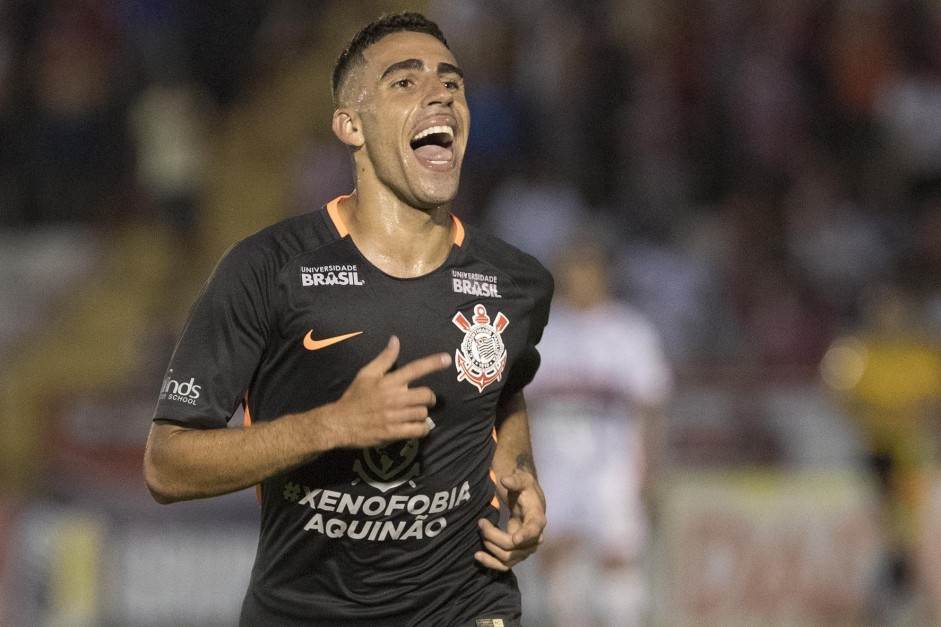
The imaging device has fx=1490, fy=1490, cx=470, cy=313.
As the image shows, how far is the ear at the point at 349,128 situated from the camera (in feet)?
15.3

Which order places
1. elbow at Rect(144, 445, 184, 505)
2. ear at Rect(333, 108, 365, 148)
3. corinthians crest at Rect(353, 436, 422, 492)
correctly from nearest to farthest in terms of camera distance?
elbow at Rect(144, 445, 184, 505) < corinthians crest at Rect(353, 436, 422, 492) < ear at Rect(333, 108, 365, 148)

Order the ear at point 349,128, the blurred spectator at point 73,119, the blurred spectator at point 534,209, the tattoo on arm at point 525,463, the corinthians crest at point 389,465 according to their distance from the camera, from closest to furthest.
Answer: the corinthians crest at point 389,465 → the ear at point 349,128 → the tattoo on arm at point 525,463 → the blurred spectator at point 534,209 → the blurred spectator at point 73,119

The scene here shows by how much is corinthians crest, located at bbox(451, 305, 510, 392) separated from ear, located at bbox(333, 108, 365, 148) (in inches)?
25.5

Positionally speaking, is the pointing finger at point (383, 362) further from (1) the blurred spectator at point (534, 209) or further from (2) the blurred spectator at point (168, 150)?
(2) the blurred spectator at point (168, 150)

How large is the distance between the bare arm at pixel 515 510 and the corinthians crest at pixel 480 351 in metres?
0.32

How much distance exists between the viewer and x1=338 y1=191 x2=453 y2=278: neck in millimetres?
4535

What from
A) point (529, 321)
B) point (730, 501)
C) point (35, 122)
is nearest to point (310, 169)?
point (35, 122)

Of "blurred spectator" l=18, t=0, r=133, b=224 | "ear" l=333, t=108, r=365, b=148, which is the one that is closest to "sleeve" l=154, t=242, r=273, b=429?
"ear" l=333, t=108, r=365, b=148

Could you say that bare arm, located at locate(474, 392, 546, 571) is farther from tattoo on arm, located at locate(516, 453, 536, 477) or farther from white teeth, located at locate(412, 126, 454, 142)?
white teeth, located at locate(412, 126, 454, 142)

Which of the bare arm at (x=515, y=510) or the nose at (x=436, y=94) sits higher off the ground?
the nose at (x=436, y=94)

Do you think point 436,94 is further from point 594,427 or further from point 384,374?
point 594,427

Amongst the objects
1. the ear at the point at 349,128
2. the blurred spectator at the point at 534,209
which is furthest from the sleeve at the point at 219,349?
the blurred spectator at the point at 534,209

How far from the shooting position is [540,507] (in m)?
4.49

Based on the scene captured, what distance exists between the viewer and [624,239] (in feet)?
41.4
